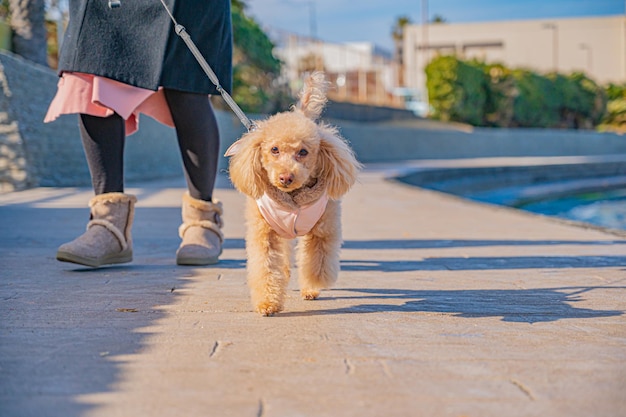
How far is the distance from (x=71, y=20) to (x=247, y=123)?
1075mm

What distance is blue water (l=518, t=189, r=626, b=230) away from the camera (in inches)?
497

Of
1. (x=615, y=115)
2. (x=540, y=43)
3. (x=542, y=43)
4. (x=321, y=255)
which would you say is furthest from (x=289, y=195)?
(x=542, y=43)

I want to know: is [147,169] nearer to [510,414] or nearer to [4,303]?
[4,303]

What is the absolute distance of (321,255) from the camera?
3438 millimetres

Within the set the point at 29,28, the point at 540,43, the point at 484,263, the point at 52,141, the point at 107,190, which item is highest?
the point at 540,43

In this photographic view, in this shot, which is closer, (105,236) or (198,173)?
(105,236)

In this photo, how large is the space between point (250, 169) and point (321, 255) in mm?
447

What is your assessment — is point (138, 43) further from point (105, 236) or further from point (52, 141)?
point (52, 141)

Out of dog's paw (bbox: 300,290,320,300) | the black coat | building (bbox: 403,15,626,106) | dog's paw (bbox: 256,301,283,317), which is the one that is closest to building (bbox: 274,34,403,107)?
building (bbox: 403,15,626,106)

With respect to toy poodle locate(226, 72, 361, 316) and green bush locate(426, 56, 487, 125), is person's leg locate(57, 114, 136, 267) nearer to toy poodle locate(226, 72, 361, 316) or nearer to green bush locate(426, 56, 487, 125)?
toy poodle locate(226, 72, 361, 316)

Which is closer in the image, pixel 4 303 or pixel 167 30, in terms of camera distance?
pixel 4 303

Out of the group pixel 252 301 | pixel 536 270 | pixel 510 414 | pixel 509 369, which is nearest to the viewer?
pixel 510 414

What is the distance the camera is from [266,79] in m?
21.3

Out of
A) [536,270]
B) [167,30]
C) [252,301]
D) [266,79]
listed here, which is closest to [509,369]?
[252,301]
